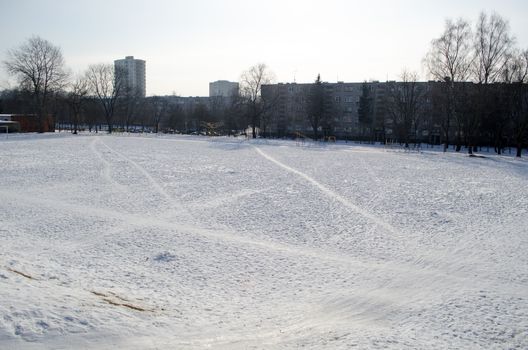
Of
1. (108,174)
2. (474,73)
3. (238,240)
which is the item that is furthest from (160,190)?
(474,73)

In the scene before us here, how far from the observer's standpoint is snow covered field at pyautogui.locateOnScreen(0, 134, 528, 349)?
279 inches

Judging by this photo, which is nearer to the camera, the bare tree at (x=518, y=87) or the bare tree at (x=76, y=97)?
the bare tree at (x=518, y=87)

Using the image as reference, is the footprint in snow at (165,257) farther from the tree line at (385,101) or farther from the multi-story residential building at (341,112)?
the multi-story residential building at (341,112)

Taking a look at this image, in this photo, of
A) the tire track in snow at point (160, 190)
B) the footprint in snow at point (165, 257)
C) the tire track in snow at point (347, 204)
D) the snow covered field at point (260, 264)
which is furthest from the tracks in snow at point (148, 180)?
the tire track in snow at point (347, 204)

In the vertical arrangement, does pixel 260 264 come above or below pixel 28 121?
A: below

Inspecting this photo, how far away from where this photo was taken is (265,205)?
18219mm

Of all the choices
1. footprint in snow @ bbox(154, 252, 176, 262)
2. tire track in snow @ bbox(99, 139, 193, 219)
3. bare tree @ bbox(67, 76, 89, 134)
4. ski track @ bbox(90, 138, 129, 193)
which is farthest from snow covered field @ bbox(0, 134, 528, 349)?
bare tree @ bbox(67, 76, 89, 134)

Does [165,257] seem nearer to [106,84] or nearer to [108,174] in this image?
[108,174]

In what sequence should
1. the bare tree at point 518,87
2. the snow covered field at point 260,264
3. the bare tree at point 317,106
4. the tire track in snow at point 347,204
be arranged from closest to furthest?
the snow covered field at point 260,264 → the tire track in snow at point 347,204 → the bare tree at point 518,87 → the bare tree at point 317,106

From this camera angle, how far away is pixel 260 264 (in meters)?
11.2

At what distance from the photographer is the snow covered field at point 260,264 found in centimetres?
709

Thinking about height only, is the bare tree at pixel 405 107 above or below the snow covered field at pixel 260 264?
above

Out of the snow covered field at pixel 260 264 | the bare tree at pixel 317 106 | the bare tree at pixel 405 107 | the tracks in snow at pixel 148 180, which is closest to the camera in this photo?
the snow covered field at pixel 260 264

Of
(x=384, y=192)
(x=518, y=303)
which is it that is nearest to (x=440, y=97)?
(x=384, y=192)
